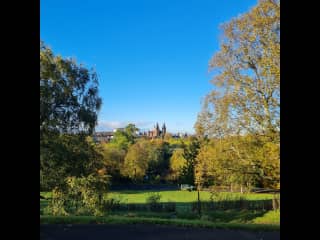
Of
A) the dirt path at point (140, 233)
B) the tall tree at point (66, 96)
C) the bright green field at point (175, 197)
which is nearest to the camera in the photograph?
the dirt path at point (140, 233)

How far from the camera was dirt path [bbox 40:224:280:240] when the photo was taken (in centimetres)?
554

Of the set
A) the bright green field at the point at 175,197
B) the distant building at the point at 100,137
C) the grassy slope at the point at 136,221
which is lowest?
the bright green field at the point at 175,197

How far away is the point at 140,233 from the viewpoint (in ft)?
19.4

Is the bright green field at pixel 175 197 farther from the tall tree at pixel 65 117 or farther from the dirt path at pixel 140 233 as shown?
the tall tree at pixel 65 117

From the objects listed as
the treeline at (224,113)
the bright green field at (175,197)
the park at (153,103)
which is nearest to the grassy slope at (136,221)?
the park at (153,103)

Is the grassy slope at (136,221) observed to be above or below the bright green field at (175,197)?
above

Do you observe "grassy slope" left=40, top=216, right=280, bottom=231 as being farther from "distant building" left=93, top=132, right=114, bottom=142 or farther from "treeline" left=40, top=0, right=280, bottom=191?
"distant building" left=93, top=132, right=114, bottom=142

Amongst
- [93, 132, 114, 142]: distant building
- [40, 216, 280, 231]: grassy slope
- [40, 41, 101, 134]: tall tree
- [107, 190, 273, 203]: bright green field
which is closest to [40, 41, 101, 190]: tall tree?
[40, 41, 101, 134]: tall tree

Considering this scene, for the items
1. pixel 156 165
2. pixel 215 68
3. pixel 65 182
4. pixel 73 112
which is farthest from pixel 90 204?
pixel 156 165

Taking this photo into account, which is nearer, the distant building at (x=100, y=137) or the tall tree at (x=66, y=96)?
the tall tree at (x=66, y=96)

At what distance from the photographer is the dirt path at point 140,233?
18.2ft
